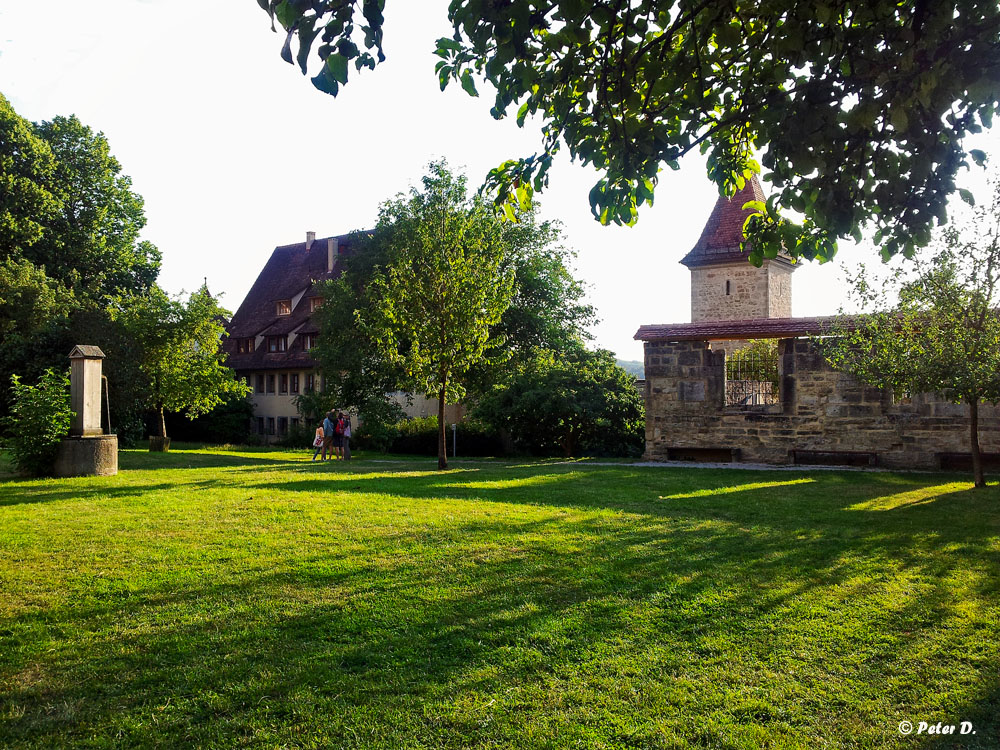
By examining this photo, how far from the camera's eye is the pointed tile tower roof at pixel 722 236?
35.2 metres

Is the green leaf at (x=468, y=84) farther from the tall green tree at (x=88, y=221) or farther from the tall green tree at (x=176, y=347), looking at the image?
the tall green tree at (x=88, y=221)

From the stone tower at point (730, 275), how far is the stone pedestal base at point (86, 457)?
2707cm

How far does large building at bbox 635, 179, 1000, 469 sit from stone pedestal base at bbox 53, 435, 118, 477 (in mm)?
12439

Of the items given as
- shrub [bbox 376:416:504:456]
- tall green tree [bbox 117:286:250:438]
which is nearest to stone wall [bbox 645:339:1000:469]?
shrub [bbox 376:416:504:456]

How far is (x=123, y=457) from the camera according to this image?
2184 cm

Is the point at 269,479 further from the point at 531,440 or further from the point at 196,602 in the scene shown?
the point at 531,440

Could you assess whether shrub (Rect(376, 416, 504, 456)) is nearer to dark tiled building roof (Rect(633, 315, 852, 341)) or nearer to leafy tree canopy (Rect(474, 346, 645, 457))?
leafy tree canopy (Rect(474, 346, 645, 457))

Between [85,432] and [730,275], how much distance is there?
28.7 m

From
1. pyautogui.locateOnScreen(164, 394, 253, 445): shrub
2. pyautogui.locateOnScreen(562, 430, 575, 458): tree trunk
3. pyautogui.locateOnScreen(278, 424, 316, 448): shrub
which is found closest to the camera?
pyautogui.locateOnScreen(562, 430, 575, 458): tree trunk

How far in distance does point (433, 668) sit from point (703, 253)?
1342 inches

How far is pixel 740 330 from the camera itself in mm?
17719

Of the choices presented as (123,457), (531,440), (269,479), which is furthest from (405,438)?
(269,479)

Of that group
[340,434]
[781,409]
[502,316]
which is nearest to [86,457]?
[340,434]

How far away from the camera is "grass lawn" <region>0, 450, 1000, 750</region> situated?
358 cm
